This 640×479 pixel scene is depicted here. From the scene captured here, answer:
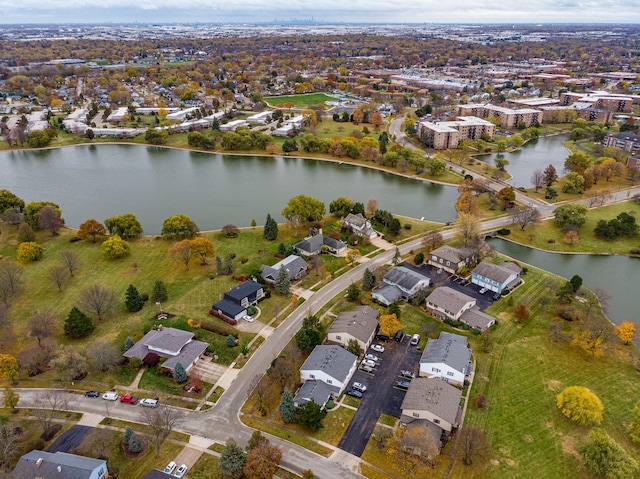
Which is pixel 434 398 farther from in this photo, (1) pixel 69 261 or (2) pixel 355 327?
(1) pixel 69 261

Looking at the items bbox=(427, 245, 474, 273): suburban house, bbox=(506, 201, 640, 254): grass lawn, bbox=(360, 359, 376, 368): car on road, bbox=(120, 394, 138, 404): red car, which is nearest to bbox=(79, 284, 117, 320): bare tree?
bbox=(120, 394, 138, 404): red car

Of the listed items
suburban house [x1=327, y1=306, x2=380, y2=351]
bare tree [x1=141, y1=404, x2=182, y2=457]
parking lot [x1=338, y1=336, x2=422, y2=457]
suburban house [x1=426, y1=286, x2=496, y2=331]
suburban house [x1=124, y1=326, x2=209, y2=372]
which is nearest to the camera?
bare tree [x1=141, y1=404, x2=182, y2=457]

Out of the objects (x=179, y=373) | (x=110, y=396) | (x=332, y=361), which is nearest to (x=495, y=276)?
(x=332, y=361)

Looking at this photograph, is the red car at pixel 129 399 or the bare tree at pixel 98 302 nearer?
the red car at pixel 129 399

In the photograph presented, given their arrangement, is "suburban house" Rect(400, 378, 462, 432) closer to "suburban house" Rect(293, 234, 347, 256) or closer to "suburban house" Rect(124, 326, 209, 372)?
"suburban house" Rect(124, 326, 209, 372)

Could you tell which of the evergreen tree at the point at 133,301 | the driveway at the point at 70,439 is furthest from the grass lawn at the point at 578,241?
the driveway at the point at 70,439

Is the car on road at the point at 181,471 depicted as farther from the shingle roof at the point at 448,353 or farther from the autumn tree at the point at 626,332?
the autumn tree at the point at 626,332

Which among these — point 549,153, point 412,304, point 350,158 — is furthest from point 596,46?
point 412,304
